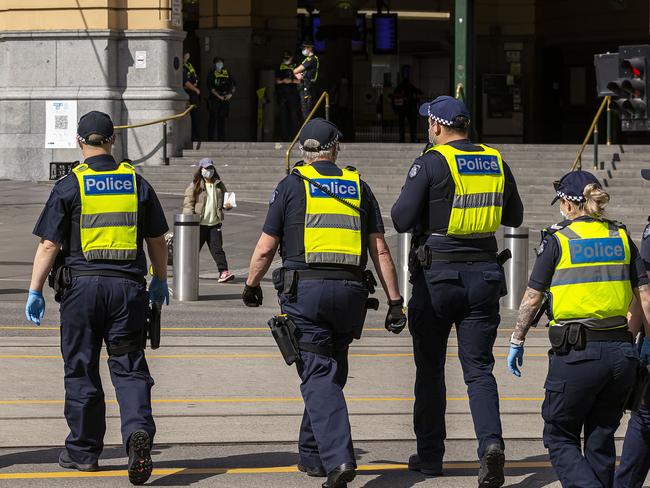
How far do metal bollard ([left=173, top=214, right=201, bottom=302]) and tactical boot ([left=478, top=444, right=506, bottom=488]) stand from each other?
8.55 meters

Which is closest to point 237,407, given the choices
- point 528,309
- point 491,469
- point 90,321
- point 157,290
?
point 157,290

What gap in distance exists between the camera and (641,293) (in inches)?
263

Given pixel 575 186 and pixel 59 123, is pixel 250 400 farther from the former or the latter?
pixel 59 123

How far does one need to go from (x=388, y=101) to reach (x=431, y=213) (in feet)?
123

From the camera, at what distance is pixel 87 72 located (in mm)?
27125

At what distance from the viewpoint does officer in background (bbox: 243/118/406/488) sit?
285 inches

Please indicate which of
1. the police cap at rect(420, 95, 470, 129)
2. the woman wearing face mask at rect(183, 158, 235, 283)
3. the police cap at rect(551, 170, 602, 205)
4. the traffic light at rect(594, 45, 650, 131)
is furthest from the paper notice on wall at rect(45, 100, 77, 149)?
the police cap at rect(551, 170, 602, 205)

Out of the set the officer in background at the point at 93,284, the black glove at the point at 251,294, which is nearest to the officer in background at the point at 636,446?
the black glove at the point at 251,294

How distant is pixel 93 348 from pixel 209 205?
9608 mm

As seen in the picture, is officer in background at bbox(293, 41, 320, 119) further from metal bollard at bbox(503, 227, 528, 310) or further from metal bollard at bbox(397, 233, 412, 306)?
metal bollard at bbox(503, 227, 528, 310)

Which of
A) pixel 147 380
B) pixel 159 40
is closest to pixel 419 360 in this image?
pixel 147 380

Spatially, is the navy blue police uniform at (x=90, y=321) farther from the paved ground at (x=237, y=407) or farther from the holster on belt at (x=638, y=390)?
the holster on belt at (x=638, y=390)

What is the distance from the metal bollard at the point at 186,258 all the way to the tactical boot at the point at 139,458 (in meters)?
8.23

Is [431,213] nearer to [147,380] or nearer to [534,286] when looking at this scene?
[534,286]
